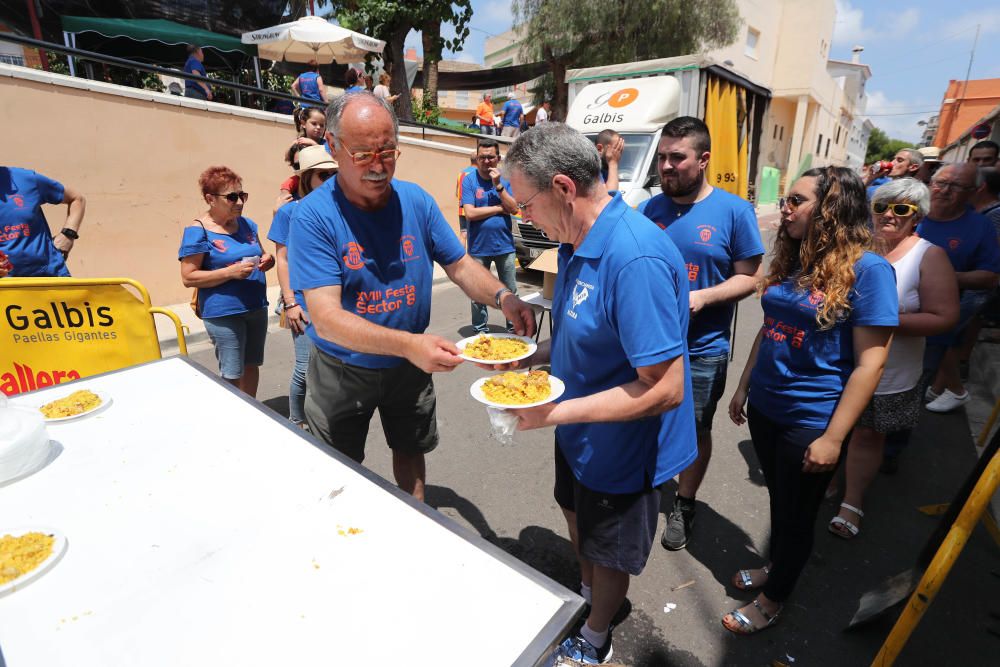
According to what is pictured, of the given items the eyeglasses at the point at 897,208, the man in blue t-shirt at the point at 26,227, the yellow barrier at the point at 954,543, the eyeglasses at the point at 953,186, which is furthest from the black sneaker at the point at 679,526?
the man in blue t-shirt at the point at 26,227

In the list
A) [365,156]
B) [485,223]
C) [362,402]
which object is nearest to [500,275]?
[485,223]

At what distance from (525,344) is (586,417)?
2.29 feet

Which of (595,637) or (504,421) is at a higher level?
(504,421)

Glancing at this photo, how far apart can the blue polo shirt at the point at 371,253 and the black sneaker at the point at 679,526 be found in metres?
2.00

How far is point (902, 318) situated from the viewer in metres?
3.00

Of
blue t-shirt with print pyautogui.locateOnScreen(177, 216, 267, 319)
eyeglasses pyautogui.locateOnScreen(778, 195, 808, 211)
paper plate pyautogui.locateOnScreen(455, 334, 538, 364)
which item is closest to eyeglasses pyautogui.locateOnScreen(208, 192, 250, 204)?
blue t-shirt with print pyautogui.locateOnScreen(177, 216, 267, 319)

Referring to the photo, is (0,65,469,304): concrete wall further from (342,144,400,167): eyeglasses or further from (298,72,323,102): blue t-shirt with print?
(342,144,400,167): eyeglasses

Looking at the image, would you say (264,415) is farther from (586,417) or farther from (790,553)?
(790,553)

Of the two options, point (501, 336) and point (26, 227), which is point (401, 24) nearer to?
point (26, 227)

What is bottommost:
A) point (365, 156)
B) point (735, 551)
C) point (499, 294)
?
point (735, 551)

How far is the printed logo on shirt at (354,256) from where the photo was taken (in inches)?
94.0

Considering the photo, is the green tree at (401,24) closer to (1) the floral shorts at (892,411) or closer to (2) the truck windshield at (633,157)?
(2) the truck windshield at (633,157)

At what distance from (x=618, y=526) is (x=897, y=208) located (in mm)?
2588

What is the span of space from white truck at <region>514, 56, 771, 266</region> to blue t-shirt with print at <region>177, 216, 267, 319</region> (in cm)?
555
